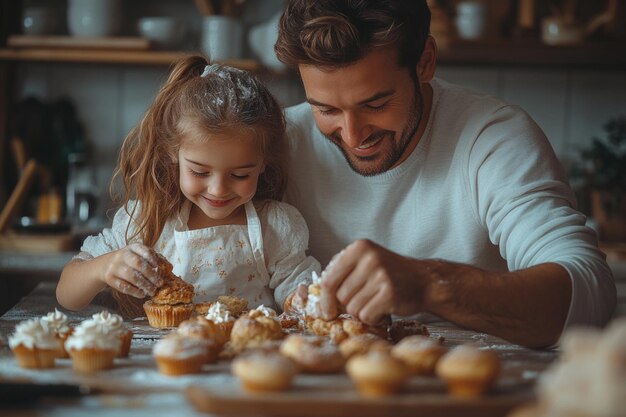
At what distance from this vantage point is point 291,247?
79.0 inches

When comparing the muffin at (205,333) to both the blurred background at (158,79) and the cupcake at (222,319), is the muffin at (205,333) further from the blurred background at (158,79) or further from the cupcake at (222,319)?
the blurred background at (158,79)

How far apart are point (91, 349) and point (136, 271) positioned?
0.46 meters

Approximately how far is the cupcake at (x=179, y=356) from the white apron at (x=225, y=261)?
745mm

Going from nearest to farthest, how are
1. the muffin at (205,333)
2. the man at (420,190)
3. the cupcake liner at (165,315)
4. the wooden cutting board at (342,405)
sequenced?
the wooden cutting board at (342,405) → the muffin at (205,333) → the man at (420,190) → the cupcake liner at (165,315)

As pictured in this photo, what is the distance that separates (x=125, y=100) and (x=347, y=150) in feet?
6.44

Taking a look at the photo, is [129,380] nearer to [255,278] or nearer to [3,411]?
[3,411]

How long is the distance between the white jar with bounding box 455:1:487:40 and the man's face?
1.45 meters

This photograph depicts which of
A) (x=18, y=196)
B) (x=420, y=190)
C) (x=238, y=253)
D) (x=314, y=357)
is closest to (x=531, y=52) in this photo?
(x=420, y=190)

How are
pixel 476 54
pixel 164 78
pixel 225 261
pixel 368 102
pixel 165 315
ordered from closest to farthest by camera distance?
pixel 165 315
pixel 368 102
pixel 225 261
pixel 476 54
pixel 164 78

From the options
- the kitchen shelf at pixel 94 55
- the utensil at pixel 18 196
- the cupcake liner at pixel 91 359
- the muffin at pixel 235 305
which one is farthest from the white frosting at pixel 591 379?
the utensil at pixel 18 196

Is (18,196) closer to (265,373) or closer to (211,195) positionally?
(211,195)

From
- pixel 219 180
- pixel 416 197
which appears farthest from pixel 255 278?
pixel 416 197

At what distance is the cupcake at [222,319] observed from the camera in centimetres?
144

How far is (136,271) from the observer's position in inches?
66.2
